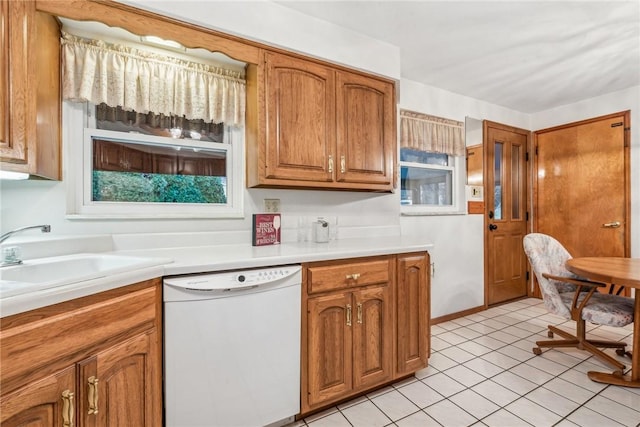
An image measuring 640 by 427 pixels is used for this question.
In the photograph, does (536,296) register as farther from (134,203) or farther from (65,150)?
(65,150)

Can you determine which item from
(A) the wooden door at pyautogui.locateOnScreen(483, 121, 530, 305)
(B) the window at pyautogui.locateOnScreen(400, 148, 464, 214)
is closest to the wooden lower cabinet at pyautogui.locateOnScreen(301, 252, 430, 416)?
(B) the window at pyautogui.locateOnScreen(400, 148, 464, 214)

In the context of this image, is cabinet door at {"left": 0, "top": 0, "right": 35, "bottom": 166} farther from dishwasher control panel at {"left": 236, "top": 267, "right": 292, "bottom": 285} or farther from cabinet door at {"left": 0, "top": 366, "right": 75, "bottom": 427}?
dishwasher control panel at {"left": 236, "top": 267, "right": 292, "bottom": 285}

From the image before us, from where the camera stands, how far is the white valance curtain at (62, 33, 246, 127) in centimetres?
155

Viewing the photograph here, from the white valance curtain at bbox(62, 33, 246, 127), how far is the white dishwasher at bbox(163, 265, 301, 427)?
1.13m

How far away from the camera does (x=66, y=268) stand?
4.32 feet

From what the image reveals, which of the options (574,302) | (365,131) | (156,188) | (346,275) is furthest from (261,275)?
(574,302)

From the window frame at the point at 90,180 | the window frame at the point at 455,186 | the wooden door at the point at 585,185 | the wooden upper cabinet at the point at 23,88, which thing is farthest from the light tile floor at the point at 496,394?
the wooden upper cabinet at the point at 23,88

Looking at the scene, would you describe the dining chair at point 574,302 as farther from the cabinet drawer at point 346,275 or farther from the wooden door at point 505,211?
the cabinet drawer at point 346,275

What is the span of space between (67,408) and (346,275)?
4.04 ft

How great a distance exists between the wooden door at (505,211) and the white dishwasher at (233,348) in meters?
2.85

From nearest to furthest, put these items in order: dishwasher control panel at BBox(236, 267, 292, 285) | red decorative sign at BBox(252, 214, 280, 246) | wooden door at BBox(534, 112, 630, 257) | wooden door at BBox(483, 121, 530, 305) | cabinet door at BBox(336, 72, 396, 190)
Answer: dishwasher control panel at BBox(236, 267, 292, 285), red decorative sign at BBox(252, 214, 280, 246), cabinet door at BBox(336, 72, 396, 190), wooden door at BBox(534, 112, 630, 257), wooden door at BBox(483, 121, 530, 305)

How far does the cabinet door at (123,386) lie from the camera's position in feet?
3.15

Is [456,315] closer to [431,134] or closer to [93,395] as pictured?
[431,134]

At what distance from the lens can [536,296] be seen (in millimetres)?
3766
